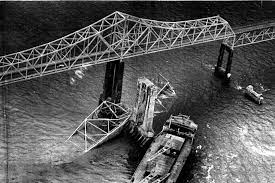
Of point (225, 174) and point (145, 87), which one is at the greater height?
point (145, 87)

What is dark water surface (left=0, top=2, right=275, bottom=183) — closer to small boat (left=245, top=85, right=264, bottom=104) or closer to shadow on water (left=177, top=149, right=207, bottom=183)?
shadow on water (left=177, top=149, right=207, bottom=183)

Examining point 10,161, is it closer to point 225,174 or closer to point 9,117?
point 9,117

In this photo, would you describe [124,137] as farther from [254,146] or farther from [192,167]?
[254,146]

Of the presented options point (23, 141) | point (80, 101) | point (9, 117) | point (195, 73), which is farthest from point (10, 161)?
point (195, 73)

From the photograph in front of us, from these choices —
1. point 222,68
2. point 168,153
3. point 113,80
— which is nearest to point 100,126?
point 113,80

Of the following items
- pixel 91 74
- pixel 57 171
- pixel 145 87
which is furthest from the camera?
pixel 91 74

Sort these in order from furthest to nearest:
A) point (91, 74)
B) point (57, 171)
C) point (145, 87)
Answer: point (91, 74)
point (145, 87)
point (57, 171)

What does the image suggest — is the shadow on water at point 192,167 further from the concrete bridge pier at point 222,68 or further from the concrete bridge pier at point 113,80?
the concrete bridge pier at point 222,68

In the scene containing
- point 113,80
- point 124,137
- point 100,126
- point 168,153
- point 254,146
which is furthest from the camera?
point 113,80

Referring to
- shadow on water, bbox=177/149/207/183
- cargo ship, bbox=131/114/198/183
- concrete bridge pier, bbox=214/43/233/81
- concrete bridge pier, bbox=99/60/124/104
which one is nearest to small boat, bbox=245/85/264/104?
concrete bridge pier, bbox=214/43/233/81
